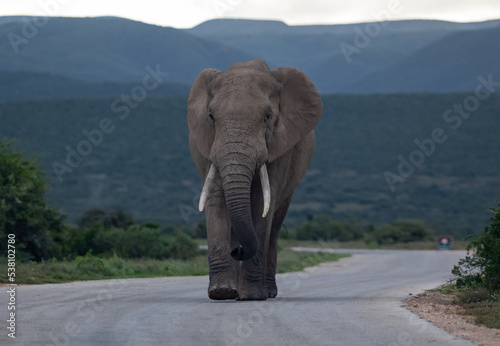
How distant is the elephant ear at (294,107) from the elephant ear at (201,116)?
1.11 metres

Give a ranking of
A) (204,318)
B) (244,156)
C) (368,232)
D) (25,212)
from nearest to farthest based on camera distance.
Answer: (204,318), (244,156), (25,212), (368,232)

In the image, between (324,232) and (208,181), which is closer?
(208,181)

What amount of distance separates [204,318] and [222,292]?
274cm

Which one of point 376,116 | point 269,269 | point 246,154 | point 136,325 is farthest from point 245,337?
point 376,116

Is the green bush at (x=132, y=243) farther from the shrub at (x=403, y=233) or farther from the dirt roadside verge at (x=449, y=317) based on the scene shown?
the shrub at (x=403, y=233)

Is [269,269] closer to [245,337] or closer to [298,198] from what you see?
[245,337]

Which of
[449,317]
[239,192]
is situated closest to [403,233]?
[239,192]

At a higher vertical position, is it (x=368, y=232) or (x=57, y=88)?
(x=57, y=88)

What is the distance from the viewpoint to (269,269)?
54.2ft

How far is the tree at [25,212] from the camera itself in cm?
2509

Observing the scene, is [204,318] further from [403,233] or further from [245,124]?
[403,233]

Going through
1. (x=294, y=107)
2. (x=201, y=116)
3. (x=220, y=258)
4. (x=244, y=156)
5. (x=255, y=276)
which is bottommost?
(x=255, y=276)

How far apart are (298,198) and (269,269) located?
78.2 m

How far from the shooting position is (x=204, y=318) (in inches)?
472
